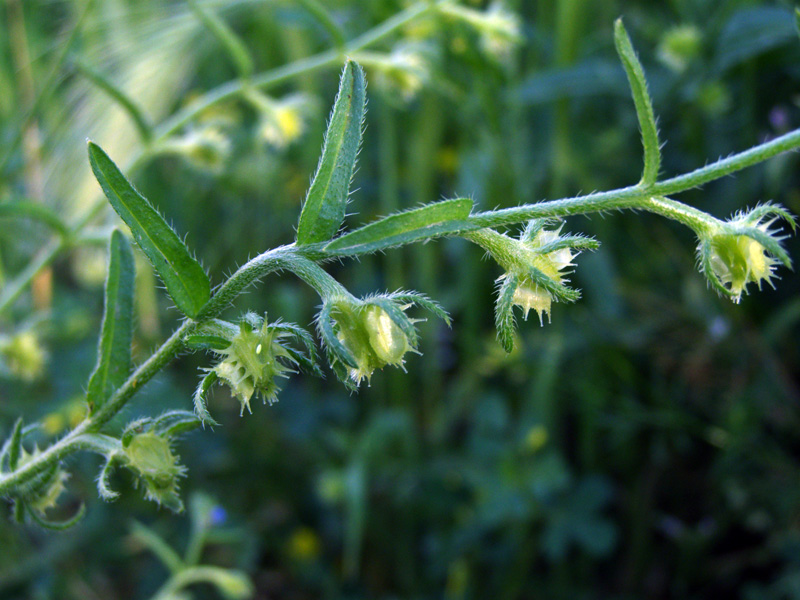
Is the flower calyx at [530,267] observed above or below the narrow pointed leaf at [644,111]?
below

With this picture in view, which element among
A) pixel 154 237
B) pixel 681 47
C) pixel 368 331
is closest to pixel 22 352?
pixel 154 237

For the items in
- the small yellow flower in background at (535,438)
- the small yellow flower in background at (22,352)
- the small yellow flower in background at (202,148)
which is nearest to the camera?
the small yellow flower in background at (22,352)

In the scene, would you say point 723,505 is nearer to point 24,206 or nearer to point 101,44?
point 24,206

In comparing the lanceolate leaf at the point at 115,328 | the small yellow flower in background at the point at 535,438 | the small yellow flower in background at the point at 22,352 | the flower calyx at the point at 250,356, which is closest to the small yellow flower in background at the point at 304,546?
the small yellow flower in background at the point at 535,438

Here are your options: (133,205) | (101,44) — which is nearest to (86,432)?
(133,205)

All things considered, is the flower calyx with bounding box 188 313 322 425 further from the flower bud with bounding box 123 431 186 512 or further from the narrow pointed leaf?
the narrow pointed leaf

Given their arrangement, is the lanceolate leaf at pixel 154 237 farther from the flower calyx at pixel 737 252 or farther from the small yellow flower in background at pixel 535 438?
the small yellow flower in background at pixel 535 438

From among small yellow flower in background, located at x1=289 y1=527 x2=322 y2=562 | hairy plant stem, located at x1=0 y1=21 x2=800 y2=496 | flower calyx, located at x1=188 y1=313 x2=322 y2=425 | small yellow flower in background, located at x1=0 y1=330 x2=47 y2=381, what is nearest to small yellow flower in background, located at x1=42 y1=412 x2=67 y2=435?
small yellow flower in background, located at x1=0 y1=330 x2=47 y2=381
